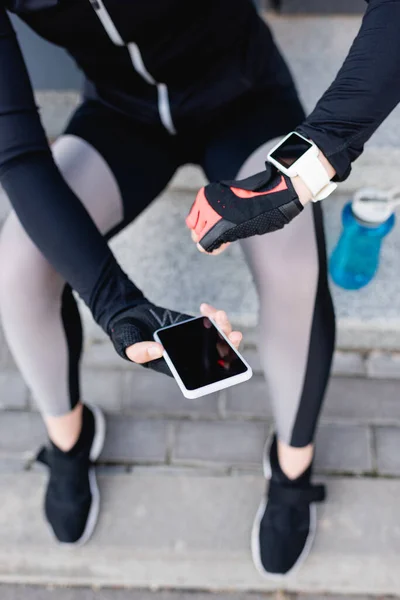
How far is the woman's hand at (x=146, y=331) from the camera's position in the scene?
98 cm

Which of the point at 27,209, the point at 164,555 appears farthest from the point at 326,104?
the point at 164,555

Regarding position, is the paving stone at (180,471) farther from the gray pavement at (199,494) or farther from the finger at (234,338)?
the finger at (234,338)

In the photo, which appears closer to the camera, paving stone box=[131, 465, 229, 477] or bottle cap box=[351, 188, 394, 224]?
bottle cap box=[351, 188, 394, 224]

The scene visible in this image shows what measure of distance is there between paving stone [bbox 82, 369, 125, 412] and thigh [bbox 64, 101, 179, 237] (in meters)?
0.57

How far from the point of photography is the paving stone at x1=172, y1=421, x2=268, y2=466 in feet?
5.16

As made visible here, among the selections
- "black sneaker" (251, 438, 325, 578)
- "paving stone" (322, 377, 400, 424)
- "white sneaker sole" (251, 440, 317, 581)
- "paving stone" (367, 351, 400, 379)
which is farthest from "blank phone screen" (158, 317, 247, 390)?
"paving stone" (367, 351, 400, 379)

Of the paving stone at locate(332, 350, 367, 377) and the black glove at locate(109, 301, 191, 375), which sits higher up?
the black glove at locate(109, 301, 191, 375)

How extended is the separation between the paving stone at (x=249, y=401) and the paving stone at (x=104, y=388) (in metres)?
0.32

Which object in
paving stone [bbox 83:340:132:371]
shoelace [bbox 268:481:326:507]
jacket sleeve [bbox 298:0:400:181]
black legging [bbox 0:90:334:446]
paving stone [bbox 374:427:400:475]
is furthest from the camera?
paving stone [bbox 83:340:132:371]

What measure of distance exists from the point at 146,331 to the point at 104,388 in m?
0.75

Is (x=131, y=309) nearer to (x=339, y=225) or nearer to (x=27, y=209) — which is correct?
(x=27, y=209)

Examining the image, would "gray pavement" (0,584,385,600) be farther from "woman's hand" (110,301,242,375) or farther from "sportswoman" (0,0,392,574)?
"woman's hand" (110,301,242,375)

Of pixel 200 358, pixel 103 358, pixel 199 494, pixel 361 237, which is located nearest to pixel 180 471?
pixel 199 494

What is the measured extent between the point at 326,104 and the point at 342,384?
0.96 metres
